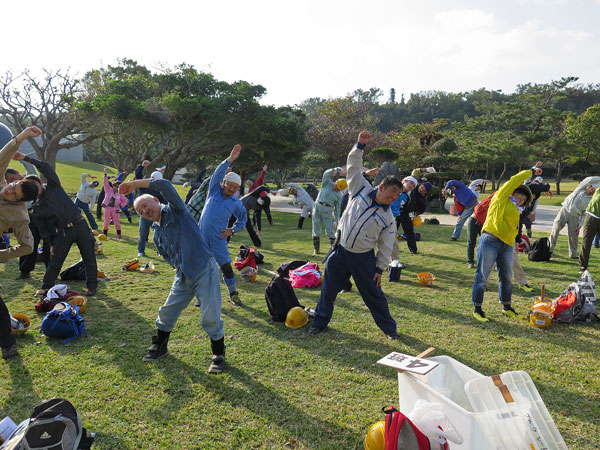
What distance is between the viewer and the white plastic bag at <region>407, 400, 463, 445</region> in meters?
2.30

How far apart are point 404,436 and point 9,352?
14.1 feet

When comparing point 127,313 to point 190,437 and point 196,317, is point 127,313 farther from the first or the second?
point 190,437

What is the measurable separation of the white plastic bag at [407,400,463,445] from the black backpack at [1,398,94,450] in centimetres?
221

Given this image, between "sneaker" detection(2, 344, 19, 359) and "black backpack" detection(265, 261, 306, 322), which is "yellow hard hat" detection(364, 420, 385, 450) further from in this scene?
"sneaker" detection(2, 344, 19, 359)

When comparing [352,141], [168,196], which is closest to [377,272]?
[168,196]

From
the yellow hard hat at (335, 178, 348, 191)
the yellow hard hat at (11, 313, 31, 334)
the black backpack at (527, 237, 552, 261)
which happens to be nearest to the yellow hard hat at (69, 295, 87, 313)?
the yellow hard hat at (11, 313, 31, 334)

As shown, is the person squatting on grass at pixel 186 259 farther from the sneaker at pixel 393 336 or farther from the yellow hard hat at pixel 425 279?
the yellow hard hat at pixel 425 279

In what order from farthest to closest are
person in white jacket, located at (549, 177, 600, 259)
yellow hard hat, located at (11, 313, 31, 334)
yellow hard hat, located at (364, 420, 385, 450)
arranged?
person in white jacket, located at (549, 177, 600, 259)
yellow hard hat, located at (11, 313, 31, 334)
yellow hard hat, located at (364, 420, 385, 450)

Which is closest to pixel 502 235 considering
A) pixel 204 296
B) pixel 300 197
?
pixel 204 296

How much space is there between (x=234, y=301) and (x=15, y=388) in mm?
3017

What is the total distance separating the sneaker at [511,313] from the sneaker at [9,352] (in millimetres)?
6387

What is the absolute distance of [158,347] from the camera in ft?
13.8

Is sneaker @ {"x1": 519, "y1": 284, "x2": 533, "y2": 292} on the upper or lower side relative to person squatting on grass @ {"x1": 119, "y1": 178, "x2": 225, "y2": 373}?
lower

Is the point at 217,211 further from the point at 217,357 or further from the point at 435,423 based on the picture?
the point at 435,423
